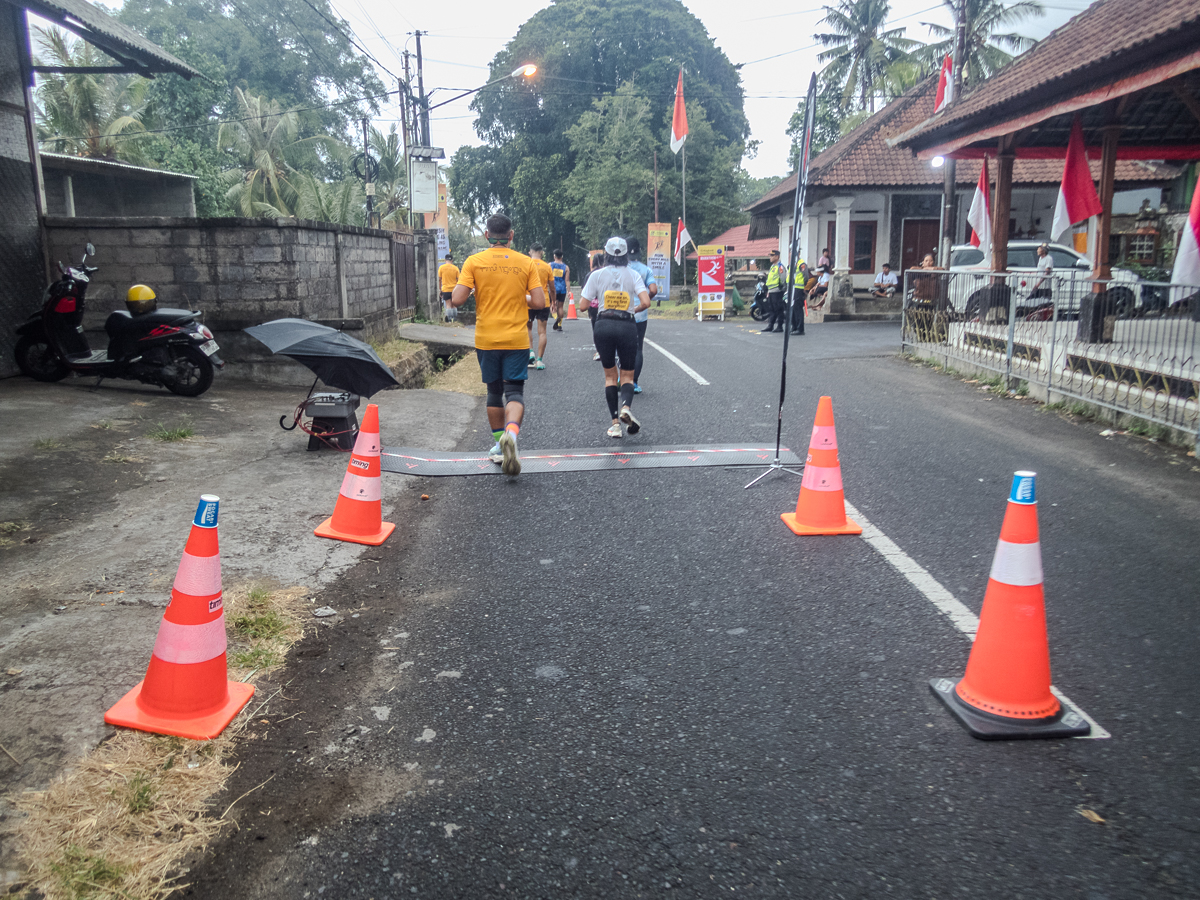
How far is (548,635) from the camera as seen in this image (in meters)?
3.89

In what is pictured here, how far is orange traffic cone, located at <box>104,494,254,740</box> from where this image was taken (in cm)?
305

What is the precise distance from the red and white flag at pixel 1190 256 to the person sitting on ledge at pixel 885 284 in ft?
58.1

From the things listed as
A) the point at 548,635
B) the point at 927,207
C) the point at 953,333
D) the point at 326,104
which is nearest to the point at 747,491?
the point at 548,635

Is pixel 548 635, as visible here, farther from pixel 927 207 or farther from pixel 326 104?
pixel 326 104

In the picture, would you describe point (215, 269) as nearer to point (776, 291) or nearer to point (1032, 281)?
point (1032, 281)

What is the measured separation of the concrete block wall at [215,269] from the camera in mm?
10102

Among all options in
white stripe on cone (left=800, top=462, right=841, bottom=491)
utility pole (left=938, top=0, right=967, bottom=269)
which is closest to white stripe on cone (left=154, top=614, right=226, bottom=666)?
white stripe on cone (left=800, top=462, right=841, bottom=491)

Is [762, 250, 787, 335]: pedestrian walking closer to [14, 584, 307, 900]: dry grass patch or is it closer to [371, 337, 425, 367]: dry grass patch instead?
[371, 337, 425, 367]: dry grass patch

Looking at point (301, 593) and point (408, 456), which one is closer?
point (301, 593)

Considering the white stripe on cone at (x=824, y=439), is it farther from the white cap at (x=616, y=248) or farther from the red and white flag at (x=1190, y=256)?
the red and white flag at (x=1190, y=256)

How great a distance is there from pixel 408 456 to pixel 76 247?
5591mm

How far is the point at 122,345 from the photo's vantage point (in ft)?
29.7

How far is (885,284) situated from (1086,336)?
57.1 ft

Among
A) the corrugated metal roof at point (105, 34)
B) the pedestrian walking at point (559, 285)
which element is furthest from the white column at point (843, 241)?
the corrugated metal roof at point (105, 34)
